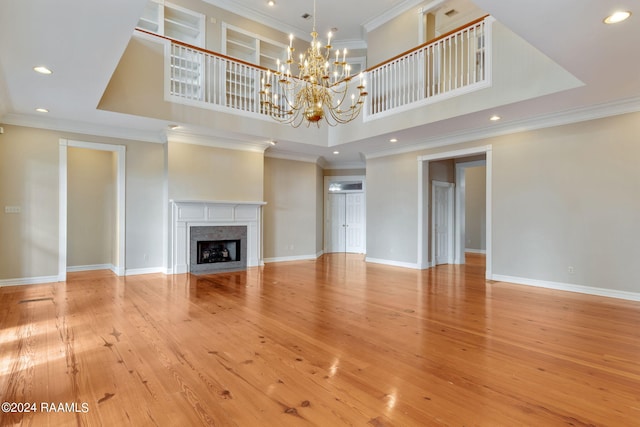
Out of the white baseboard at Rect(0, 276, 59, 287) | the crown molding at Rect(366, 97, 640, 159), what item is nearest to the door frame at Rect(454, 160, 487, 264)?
the crown molding at Rect(366, 97, 640, 159)

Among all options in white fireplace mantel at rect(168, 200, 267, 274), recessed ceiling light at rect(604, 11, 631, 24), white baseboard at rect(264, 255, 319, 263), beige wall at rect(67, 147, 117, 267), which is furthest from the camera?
white baseboard at rect(264, 255, 319, 263)

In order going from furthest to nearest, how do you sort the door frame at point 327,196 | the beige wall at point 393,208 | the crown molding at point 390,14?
1. the door frame at point 327,196
2. the beige wall at point 393,208
3. the crown molding at point 390,14

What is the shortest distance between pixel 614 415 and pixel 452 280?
14.0ft

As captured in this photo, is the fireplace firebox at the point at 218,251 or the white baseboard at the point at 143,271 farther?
the fireplace firebox at the point at 218,251

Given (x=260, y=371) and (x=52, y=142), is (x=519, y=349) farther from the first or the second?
(x=52, y=142)

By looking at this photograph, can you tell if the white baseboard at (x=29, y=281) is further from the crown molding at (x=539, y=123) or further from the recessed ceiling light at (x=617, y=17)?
the recessed ceiling light at (x=617, y=17)

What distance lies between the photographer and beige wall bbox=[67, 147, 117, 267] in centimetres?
714

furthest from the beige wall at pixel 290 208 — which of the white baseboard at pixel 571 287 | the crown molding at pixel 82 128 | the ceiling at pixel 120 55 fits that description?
the white baseboard at pixel 571 287

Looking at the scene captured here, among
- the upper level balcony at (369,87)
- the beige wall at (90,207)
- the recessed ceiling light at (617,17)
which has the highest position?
the upper level balcony at (369,87)

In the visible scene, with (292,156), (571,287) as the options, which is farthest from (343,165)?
(571,287)

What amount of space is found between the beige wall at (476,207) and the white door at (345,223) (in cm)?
370

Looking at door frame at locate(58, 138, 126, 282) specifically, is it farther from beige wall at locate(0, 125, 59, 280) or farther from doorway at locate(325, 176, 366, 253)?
doorway at locate(325, 176, 366, 253)

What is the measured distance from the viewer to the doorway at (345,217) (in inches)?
423

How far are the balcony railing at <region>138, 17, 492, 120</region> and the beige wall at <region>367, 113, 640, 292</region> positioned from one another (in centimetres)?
152
